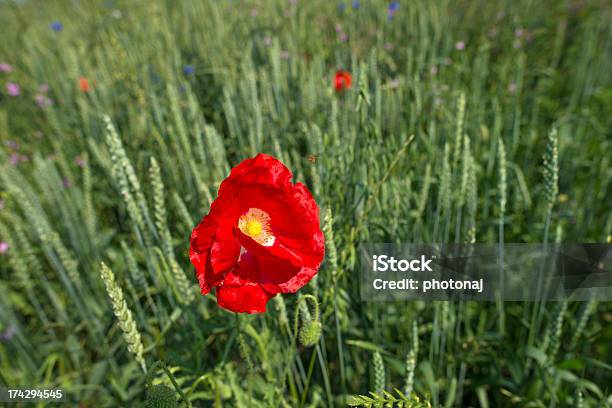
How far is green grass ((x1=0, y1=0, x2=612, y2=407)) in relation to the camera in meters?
0.93

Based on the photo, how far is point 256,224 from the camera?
0.74 meters

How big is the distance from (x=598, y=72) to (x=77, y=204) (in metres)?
2.38

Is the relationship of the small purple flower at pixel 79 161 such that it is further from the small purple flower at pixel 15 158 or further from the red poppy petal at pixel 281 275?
the red poppy petal at pixel 281 275

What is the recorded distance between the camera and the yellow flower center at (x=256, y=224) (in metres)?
0.73

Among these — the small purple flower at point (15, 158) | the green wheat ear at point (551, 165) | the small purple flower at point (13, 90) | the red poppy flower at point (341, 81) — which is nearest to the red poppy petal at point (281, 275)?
the green wheat ear at point (551, 165)

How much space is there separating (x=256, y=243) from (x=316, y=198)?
0.33 m

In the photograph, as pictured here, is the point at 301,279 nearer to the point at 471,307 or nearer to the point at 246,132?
the point at 471,307

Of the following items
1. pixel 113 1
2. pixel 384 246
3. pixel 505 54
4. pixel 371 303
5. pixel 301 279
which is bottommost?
pixel 371 303

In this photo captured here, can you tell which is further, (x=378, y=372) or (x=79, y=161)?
(x=79, y=161)

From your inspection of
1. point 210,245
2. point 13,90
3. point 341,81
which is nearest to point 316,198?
point 210,245

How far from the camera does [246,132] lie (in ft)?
4.90

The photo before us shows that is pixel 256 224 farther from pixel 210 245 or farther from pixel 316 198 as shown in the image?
pixel 316 198

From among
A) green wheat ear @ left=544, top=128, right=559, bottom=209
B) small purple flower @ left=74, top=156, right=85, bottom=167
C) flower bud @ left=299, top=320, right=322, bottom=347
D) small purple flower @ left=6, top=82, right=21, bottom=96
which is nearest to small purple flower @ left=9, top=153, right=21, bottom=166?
small purple flower @ left=74, top=156, right=85, bottom=167

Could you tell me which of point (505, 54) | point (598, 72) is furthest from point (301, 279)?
point (598, 72)
